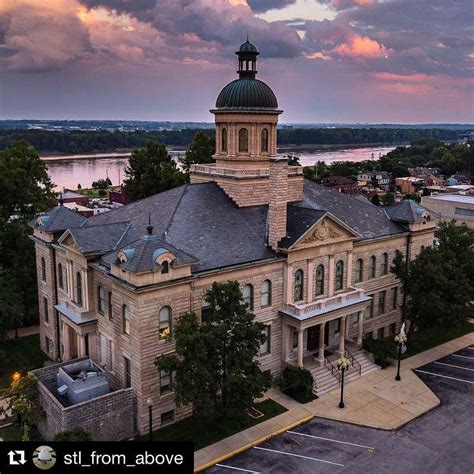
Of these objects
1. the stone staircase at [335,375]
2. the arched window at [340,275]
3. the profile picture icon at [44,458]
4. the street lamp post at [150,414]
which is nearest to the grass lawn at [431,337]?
the stone staircase at [335,375]

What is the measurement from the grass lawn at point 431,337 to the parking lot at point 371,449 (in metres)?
7.76

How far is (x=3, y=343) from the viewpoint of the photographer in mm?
38594

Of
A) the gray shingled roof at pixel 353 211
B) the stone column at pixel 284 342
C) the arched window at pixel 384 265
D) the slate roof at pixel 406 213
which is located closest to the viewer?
the stone column at pixel 284 342

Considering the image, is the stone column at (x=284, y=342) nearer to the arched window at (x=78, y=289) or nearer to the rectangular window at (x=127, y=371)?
the rectangular window at (x=127, y=371)

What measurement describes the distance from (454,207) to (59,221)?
65366mm

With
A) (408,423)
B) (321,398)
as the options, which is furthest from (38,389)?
(408,423)

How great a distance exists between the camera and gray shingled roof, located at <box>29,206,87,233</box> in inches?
1363

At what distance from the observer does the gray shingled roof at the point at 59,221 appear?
34.6 metres

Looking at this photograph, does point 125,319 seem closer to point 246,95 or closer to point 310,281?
point 310,281

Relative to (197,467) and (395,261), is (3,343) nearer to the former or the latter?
(197,467)

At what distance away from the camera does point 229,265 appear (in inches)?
1176

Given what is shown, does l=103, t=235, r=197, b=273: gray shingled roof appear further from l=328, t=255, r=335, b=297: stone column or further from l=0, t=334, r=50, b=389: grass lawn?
l=0, t=334, r=50, b=389: grass lawn

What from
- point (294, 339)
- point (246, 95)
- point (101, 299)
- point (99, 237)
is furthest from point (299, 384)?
point (246, 95)
